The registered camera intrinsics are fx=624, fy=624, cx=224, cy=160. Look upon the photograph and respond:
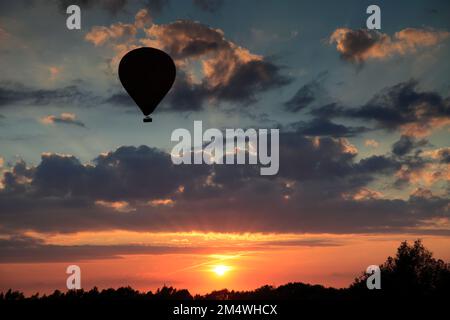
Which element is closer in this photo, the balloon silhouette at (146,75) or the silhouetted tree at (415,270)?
the balloon silhouette at (146,75)

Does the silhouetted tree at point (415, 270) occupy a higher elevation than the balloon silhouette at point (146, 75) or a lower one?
lower

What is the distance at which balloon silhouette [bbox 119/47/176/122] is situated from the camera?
4788 centimetres

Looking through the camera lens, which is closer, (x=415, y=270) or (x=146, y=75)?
(x=146, y=75)

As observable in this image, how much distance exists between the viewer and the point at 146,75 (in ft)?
157

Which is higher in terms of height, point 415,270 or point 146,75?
point 146,75

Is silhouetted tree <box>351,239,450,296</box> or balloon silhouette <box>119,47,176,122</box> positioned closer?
balloon silhouette <box>119,47,176,122</box>

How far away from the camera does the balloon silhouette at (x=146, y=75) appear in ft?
157

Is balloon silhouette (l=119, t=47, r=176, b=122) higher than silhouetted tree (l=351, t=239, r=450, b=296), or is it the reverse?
balloon silhouette (l=119, t=47, r=176, b=122)
